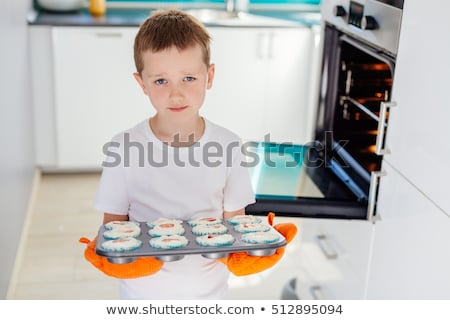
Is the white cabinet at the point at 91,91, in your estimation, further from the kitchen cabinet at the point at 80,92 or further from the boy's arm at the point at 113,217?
the boy's arm at the point at 113,217

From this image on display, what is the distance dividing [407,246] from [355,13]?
26.6 inches

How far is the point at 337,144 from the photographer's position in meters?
2.12

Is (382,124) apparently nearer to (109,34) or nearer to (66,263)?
(66,263)

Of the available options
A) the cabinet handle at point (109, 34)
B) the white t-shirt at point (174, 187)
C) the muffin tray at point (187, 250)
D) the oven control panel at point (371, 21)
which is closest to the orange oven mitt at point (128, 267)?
the muffin tray at point (187, 250)

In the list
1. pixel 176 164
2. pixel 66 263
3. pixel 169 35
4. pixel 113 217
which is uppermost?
pixel 169 35

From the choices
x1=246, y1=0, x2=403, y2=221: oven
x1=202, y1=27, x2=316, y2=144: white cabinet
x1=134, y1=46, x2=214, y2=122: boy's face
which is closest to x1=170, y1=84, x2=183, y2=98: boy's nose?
x1=134, y1=46, x2=214, y2=122: boy's face

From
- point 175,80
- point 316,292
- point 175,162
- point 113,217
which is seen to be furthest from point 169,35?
point 316,292

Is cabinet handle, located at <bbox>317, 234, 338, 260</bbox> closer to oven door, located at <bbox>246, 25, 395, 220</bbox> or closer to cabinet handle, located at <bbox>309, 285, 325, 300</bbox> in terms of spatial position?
cabinet handle, located at <bbox>309, 285, 325, 300</bbox>

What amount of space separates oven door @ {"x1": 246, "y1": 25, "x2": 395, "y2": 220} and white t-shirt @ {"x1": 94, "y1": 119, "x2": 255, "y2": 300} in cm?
45

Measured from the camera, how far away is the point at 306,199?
5.75 feet

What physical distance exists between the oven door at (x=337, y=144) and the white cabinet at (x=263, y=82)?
3.83ft

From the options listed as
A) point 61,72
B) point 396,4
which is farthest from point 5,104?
point 396,4

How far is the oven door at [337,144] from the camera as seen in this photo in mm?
1865

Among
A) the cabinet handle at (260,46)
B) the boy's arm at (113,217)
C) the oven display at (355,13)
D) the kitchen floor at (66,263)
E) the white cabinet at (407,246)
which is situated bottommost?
the kitchen floor at (66,263)
